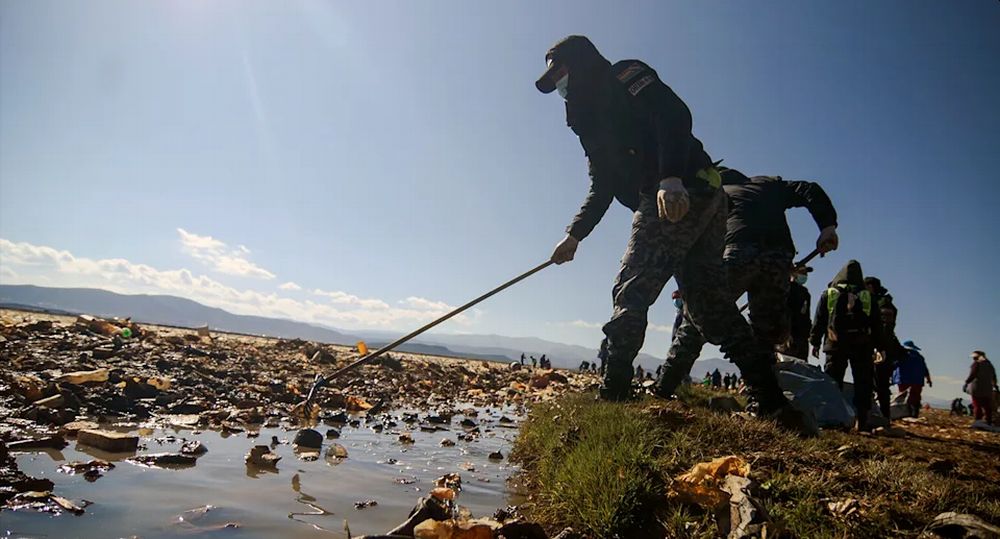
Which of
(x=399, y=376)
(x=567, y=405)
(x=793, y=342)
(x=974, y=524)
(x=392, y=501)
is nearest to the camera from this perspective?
(x=974, y=524)

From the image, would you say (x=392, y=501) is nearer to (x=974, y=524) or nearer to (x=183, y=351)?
(x=974, y=524)

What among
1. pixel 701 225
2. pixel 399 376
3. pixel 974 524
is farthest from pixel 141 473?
pixel 399 376

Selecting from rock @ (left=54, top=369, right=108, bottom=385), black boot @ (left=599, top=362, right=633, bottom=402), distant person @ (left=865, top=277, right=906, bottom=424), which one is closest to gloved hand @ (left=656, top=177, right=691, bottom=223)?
black boot @ (left=599, top=362, right=633, bottom=402)

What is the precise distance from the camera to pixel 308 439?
11.5ft

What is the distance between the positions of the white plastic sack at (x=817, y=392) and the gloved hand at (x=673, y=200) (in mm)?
3413

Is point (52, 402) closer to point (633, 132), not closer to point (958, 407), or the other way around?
point (633, 132)

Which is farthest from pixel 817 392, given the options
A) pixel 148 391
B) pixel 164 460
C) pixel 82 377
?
pixel 82 377

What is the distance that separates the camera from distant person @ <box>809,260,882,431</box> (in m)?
6.10

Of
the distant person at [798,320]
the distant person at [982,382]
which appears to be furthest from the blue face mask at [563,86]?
the distant person at [982,382]

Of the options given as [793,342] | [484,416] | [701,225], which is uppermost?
[701,225]

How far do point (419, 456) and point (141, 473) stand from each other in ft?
5.58

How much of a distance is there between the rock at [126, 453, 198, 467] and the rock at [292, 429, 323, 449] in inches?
30.8

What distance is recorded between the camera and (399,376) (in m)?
9.28

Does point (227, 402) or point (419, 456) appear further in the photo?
point (227, 402)
